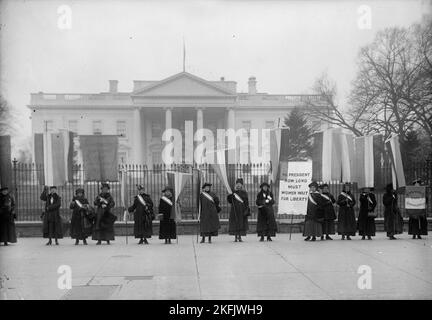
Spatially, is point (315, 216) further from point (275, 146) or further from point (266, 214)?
point (275, 146)

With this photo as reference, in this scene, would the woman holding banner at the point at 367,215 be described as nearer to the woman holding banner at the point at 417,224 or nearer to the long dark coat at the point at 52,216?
the woman holding banner at the point at 417,224

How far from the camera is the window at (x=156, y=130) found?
6472cm

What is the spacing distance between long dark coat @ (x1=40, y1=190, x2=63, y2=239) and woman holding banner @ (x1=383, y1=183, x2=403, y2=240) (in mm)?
8510

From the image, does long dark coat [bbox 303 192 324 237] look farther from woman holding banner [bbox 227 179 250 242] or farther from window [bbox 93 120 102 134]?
window [bbox 93 120 102 134]

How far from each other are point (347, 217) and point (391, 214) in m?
1.17

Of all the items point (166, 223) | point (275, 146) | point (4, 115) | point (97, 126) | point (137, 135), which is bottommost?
point (166, 223)

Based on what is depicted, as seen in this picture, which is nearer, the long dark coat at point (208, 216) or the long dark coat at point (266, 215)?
the long dark coat at point (208, 216)

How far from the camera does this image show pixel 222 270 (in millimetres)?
9773


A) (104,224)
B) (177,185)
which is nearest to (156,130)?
(177,185)

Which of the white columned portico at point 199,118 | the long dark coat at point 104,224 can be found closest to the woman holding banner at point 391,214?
the long dark coat at point 104,224

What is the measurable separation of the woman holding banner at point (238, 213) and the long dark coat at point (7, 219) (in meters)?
5.49

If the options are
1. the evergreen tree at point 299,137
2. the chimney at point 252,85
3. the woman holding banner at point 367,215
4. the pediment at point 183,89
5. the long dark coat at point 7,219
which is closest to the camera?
the long dark coat at point 7,219

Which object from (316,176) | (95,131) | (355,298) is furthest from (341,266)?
(95,131)
